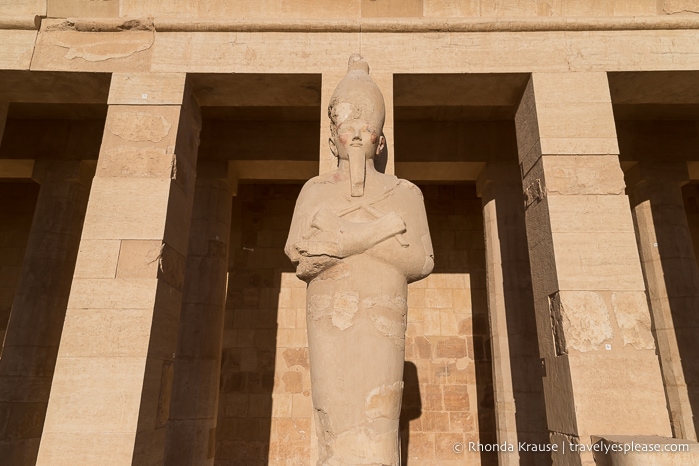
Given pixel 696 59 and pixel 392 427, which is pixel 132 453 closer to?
pixel 392 427

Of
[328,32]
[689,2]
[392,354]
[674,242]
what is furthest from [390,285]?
[674,242]

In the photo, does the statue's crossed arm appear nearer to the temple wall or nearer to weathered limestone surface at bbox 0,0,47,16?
the temple wall

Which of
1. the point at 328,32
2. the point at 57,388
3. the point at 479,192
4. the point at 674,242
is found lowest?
the point at 57,388

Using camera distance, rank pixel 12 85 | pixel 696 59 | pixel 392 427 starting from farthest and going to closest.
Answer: pixel 12 85, pixel 696 59, pixel 392 427

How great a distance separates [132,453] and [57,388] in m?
0.87

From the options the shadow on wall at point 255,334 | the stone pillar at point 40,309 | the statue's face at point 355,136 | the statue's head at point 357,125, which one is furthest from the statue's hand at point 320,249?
the shadow on wall at point 255,334

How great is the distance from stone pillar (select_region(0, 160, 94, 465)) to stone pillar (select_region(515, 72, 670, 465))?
634cm

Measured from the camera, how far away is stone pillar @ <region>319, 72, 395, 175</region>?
4570 mm

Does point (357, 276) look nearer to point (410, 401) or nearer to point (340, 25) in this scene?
point (340, 25)

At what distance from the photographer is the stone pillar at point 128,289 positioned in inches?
157

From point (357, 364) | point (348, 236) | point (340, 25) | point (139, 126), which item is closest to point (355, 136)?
point (348, 236)

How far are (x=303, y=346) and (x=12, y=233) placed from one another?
6.31m

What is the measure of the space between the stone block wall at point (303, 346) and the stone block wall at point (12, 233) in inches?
168

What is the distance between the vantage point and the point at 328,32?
5305 mm
